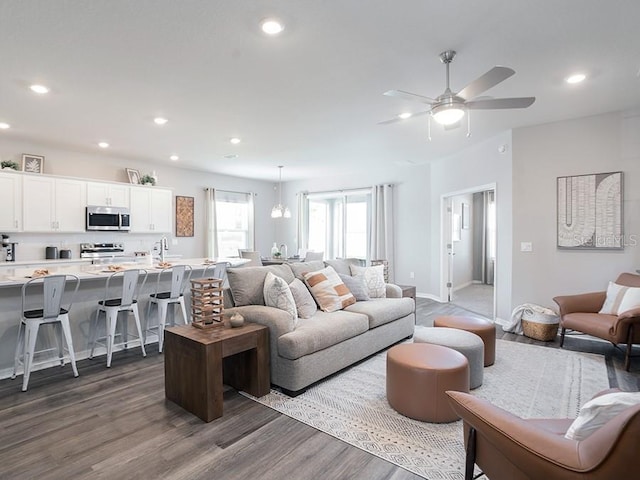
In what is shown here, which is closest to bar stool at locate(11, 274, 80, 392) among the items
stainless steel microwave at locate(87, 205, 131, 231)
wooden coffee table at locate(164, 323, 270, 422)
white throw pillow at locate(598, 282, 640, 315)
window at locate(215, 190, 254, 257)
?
wooden coffee table at locate(164, 323, 270, 422)

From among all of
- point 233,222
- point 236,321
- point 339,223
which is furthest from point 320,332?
point 233,222

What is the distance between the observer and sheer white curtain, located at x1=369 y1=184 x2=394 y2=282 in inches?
306

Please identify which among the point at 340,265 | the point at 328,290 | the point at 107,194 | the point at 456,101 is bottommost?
the point at 328,290

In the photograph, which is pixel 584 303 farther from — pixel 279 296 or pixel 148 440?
pixel 148 440

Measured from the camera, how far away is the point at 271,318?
3.03m

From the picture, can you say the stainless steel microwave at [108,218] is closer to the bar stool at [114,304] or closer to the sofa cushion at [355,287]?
the bar stool at [114,304]

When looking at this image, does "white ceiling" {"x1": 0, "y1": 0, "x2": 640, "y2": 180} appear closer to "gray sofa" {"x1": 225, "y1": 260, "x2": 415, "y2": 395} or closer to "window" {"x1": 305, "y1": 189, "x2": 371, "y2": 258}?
"gray sofa" {"x1": 225, "y1": 260, "x2": 415, "y2": 395}

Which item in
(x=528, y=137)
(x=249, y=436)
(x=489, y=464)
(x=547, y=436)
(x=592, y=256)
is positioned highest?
(x=528, y=137)

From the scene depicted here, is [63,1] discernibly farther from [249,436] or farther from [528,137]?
[528,137]

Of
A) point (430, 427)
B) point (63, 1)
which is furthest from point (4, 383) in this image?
point (430, 427)

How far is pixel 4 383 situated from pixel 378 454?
337 cm

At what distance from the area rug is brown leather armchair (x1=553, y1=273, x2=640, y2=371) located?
0.31m

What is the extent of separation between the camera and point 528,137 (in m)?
4.82

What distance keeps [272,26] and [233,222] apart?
662 cm
